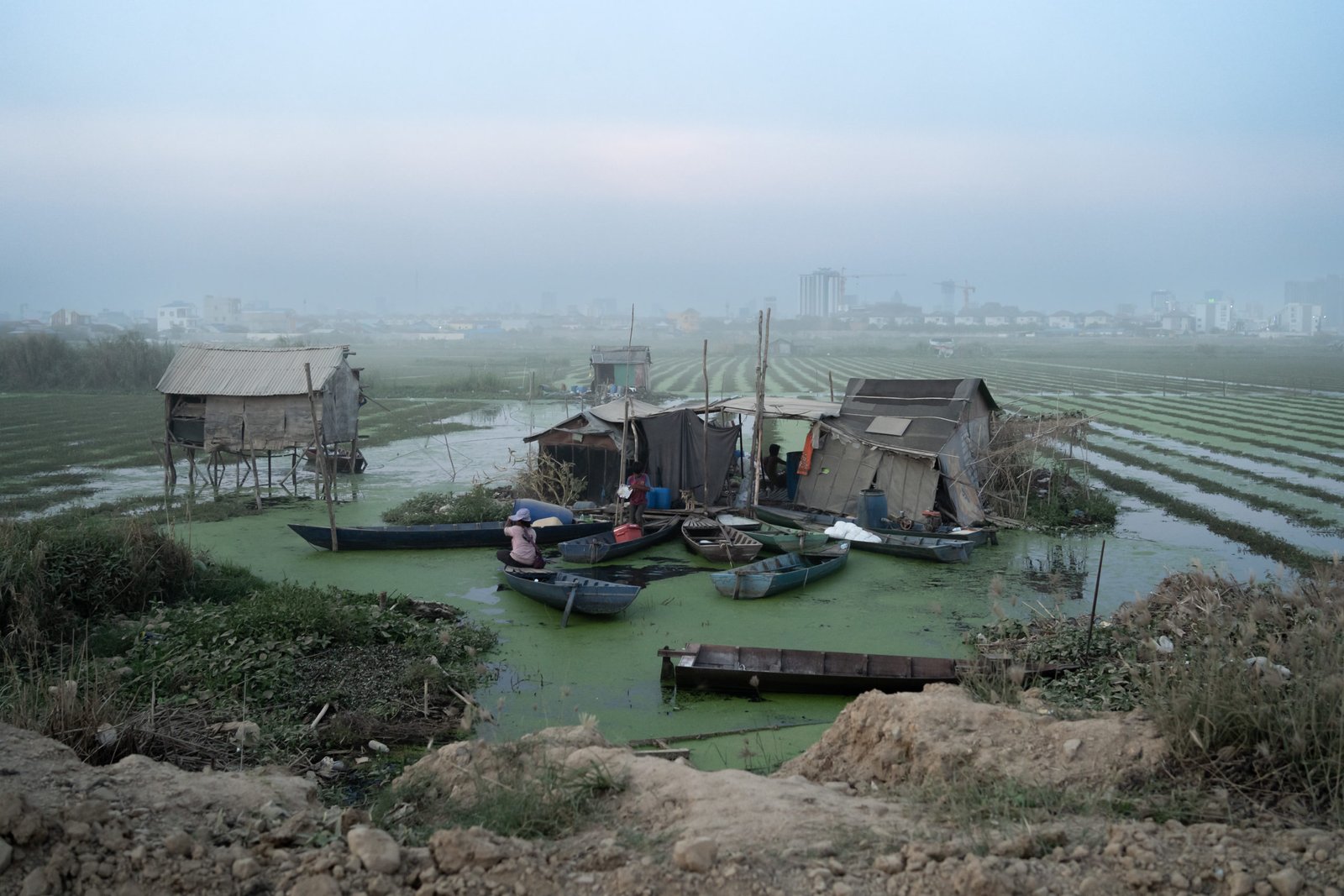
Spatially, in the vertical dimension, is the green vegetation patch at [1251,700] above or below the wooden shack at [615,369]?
below

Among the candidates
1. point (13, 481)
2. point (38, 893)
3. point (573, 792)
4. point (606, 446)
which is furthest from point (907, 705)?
point (13, 481)

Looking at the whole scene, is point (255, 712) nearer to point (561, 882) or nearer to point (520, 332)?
point (561, 882)

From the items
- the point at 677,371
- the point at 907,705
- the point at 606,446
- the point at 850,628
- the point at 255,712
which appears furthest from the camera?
the point at 677,371

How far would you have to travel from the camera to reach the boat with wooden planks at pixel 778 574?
37.8 ft

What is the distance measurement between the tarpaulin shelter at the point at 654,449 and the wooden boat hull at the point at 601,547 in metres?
3.05

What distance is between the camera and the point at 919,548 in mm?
13500

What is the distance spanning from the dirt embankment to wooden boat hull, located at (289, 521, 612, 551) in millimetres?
8525

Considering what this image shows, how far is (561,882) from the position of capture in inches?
161

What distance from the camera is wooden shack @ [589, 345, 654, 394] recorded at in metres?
40.2

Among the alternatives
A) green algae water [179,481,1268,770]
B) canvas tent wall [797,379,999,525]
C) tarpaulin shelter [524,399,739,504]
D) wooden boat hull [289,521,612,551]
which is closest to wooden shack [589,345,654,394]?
tarpaulin shelter [524,399,739,504]

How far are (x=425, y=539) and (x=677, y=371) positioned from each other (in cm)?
5143

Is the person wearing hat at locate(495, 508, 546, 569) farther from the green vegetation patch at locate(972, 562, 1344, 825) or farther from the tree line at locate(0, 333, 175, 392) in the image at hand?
the tree line at locate(0, 333, 175, 392)

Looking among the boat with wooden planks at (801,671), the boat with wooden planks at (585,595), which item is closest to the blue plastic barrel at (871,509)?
the boat with wooden planks at (585,595)

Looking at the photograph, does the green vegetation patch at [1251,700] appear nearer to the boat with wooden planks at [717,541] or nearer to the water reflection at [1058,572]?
the water reflection at [1058,572]
